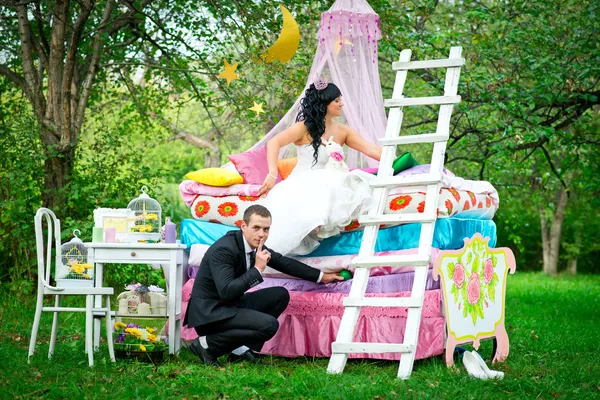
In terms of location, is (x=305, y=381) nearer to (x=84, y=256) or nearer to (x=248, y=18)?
(x=84, y=256)

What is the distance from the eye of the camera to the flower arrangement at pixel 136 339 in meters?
4.91

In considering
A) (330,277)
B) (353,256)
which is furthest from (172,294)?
(353,256)

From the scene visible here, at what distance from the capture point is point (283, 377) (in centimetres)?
434

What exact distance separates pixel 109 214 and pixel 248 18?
3.09 metres

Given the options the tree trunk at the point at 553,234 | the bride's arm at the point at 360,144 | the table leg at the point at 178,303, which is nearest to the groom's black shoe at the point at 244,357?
the table leg at the point at 178,303

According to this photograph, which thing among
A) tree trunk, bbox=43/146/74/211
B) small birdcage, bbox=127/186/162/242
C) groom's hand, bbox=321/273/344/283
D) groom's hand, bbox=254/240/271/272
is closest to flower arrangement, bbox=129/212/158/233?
small birdcage, bbox=127/186/162/242

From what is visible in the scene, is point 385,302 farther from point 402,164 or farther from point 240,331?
point 402,164

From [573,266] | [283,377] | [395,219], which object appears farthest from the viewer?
[573,266]

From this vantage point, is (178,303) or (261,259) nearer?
(261,259)

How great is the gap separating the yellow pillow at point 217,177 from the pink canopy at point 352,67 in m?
0.55

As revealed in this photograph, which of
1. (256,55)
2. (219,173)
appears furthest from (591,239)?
(219,173)

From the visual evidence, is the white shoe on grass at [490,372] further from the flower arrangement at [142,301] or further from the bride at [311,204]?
the flower arrangement at [142,301]

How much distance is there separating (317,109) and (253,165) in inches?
25.4

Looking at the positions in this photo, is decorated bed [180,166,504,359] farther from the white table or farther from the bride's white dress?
the white table
